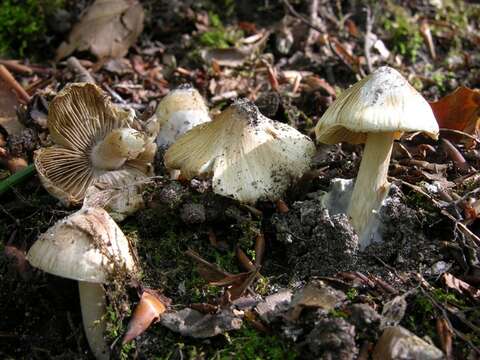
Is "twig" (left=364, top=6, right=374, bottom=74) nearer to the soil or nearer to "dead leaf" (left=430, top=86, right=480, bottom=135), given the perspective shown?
the soil

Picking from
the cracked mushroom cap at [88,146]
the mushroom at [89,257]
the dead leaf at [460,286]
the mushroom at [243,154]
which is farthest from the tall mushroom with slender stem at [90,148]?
the dead leaf at [460,286]

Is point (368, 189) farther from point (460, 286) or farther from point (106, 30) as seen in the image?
point (106, 30)

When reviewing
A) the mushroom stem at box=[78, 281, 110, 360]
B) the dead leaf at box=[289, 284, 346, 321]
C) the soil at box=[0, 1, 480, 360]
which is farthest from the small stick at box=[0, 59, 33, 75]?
the dead leaf at box=[289, 284, 346, 321]

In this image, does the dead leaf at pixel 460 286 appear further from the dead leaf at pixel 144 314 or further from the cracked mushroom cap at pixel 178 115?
the cracked mushroom cap at pixel 178 115

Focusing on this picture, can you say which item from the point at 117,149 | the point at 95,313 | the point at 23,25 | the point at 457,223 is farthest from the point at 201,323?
the point at 23,25

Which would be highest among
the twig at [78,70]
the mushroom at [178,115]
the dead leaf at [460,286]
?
the twig at [78,70]

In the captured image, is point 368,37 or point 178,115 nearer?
point 178,115

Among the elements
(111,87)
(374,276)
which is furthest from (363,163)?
(111,87)
